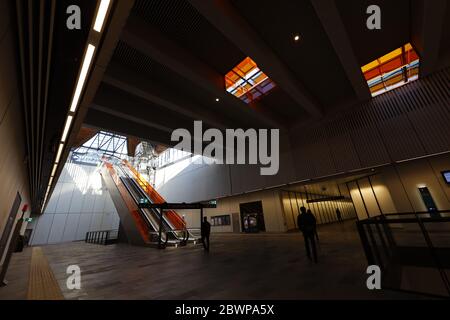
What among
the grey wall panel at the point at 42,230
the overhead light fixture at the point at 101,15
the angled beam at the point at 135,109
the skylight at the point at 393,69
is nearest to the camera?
the overhead light fixture at the point at 101,15

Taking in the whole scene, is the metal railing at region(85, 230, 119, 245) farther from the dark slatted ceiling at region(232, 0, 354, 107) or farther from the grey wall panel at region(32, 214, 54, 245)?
the dark slatted ceiling at region(232, 0, 354, 107)

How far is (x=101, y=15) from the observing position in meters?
2.18

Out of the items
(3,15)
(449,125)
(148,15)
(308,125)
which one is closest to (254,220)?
(308,125)

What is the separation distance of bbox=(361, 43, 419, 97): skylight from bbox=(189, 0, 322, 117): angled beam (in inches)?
155

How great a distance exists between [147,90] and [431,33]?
985cm

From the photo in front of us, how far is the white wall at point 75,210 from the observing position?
65.0 feet

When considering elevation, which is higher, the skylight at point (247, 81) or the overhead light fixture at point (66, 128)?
the skylight at point (247, 81)

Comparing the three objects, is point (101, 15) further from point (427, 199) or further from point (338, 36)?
point (427, 199)

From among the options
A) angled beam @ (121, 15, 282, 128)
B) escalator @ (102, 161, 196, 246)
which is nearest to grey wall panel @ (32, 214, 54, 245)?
escalator @ (102, 161, 196, 246)

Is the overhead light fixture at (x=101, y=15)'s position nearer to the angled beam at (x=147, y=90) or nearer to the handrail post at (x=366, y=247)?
the handrail post at (x=366, y=247)

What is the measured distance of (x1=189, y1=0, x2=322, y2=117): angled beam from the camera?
4.77m

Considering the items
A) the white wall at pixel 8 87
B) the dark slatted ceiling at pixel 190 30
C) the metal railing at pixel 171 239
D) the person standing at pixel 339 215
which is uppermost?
the dark slatted ceiling at pixel 190 30

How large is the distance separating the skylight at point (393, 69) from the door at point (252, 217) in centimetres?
1073

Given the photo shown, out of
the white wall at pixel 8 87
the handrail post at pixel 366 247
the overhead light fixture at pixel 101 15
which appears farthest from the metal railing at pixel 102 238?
the handrail post at pixel 366 247
